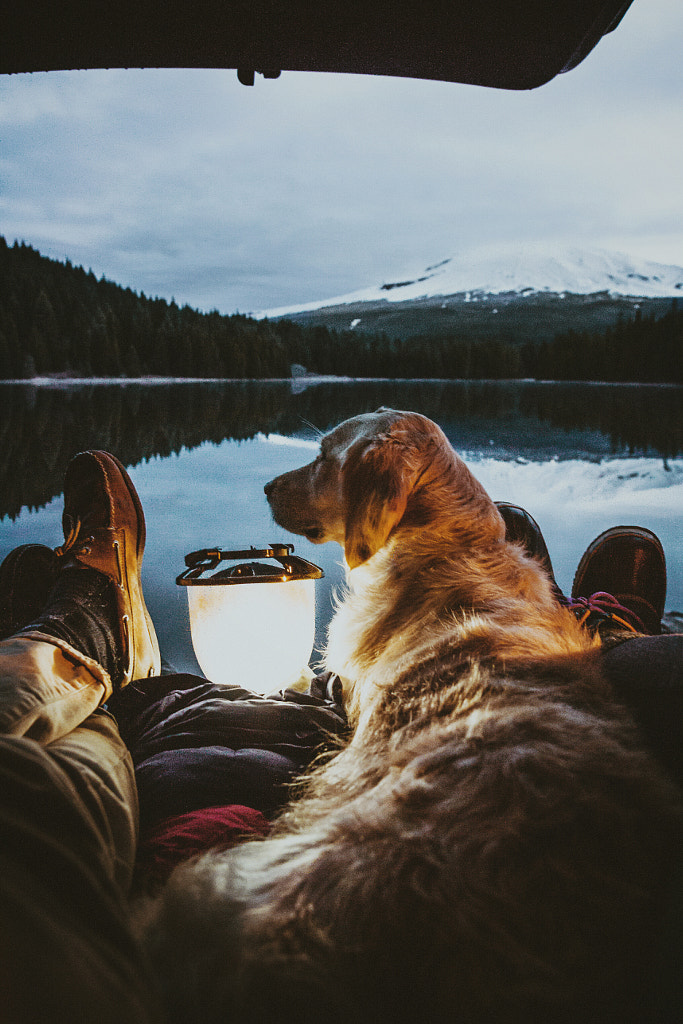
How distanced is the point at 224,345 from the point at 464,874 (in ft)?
28.3

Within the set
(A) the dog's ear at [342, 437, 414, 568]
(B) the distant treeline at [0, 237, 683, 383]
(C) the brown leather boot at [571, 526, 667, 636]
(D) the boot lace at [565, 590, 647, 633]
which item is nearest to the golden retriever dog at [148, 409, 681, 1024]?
(A) the dog's ear at [342, 437, 414, 568]

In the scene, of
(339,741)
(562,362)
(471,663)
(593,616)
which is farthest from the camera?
(562,362)

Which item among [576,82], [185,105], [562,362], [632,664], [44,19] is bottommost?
[632,664]

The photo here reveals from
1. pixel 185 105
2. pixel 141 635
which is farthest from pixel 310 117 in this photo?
pixel 141 635

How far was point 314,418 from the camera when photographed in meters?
5.17

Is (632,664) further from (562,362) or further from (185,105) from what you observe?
(562,362)

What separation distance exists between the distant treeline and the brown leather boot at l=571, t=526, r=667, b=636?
4.16m

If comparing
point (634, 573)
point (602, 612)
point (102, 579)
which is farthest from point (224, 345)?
point (602, 612)

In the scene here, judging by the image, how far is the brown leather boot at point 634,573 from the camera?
222 centimetres

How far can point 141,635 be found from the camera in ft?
6.15

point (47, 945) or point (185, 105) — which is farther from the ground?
point (185, 105)

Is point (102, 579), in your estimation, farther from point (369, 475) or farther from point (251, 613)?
point (369, 475)

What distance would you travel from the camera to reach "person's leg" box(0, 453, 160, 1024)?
556 mm

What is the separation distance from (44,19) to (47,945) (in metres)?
2.18
